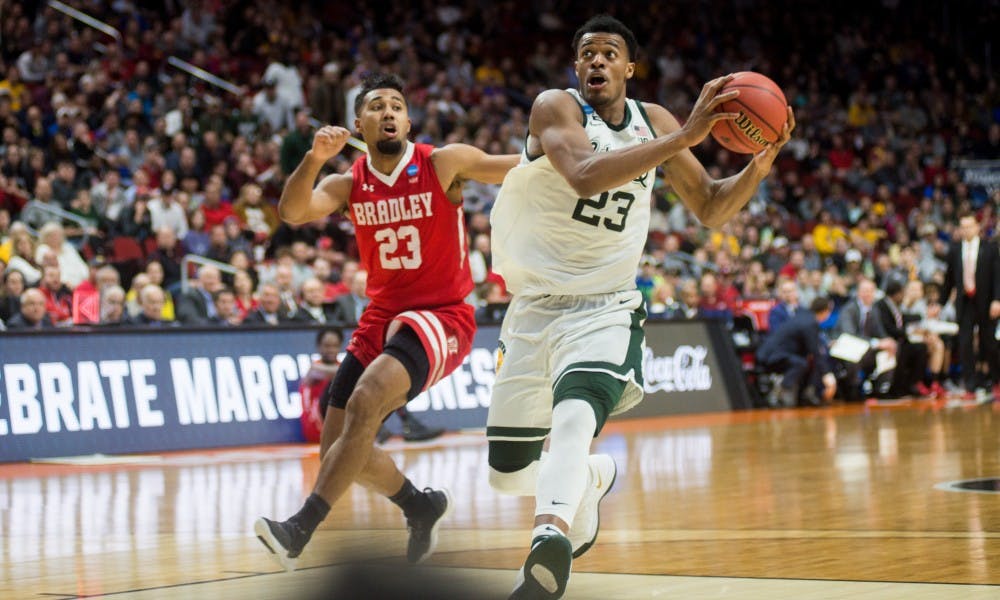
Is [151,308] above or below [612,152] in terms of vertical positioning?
below

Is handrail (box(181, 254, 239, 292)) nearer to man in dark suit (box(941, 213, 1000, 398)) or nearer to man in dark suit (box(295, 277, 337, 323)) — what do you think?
man in dark suit (box(295, 277, 337, 323))

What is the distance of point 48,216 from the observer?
14.8m

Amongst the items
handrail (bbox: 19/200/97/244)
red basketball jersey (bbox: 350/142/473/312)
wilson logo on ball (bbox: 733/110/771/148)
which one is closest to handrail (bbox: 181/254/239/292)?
handrail (bbox: 19/200/97/244)

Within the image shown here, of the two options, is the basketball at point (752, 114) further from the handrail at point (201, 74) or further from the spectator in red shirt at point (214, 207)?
the handrail at point (201, 74)

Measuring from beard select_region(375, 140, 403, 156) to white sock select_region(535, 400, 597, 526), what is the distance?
193 centimetres

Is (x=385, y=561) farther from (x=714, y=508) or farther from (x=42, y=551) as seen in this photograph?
(x=714, y=508)

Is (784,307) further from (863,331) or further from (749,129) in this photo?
(749,129)

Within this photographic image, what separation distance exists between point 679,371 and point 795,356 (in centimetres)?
166

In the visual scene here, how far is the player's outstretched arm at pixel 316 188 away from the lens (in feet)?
A: 18.5

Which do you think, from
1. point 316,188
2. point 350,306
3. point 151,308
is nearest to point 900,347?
point 350,306

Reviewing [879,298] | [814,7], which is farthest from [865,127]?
[879,298]

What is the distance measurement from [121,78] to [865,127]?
14.5 m

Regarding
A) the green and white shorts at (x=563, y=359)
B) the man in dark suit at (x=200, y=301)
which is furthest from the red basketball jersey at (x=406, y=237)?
the man in dark suit at (x=200, y=301)

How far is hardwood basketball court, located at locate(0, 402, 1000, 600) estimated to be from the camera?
468 centimetres
